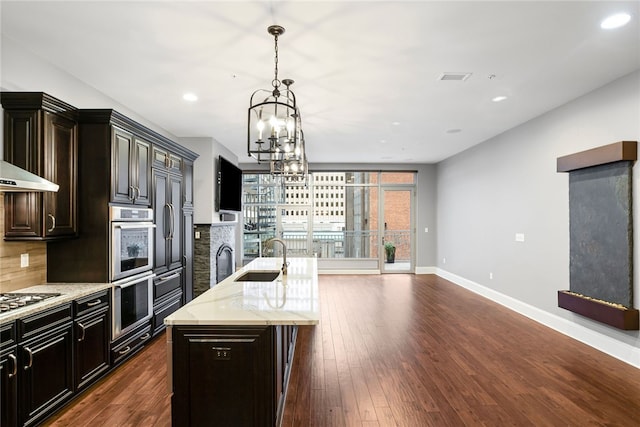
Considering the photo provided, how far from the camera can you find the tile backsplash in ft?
8.80

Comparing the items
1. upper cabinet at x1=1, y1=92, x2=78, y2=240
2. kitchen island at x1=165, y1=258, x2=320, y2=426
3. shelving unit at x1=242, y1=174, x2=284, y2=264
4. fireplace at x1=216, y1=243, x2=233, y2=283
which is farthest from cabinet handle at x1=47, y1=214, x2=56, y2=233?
shelving unit at x1=242, y1=174, x2=284, y2=264

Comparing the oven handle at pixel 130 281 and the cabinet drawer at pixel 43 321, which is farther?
the oven handle at pixel 130 281

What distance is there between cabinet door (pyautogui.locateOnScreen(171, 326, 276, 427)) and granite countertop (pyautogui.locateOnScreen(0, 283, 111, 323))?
106cm

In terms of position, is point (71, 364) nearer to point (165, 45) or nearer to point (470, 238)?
point (165, 45)

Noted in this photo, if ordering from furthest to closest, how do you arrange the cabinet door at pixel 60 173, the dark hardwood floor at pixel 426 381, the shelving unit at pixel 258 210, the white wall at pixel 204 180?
the shelving unit at pixel 258 210
the white wall at pixel 204 180
the cabinet door at pixel 60 173
the dark hardwood floor at pixel 426 381

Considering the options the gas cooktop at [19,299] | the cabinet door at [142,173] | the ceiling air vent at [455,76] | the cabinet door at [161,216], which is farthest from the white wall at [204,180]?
the ceiling air vent at [455,76]

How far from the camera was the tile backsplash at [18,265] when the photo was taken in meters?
2.68

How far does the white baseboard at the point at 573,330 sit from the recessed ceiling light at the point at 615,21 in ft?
9.71

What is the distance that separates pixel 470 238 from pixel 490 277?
1037mm

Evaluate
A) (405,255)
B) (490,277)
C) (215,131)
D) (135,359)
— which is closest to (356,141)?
(215,131)

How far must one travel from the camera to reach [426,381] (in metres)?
3.06

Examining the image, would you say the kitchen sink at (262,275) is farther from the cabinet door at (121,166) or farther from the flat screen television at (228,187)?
the flat screen television at (228,187)

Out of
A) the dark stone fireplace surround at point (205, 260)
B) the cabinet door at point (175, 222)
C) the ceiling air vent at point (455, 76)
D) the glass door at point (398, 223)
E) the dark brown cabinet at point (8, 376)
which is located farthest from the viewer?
the glass door at point (398, 223)

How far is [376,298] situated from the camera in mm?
6262
